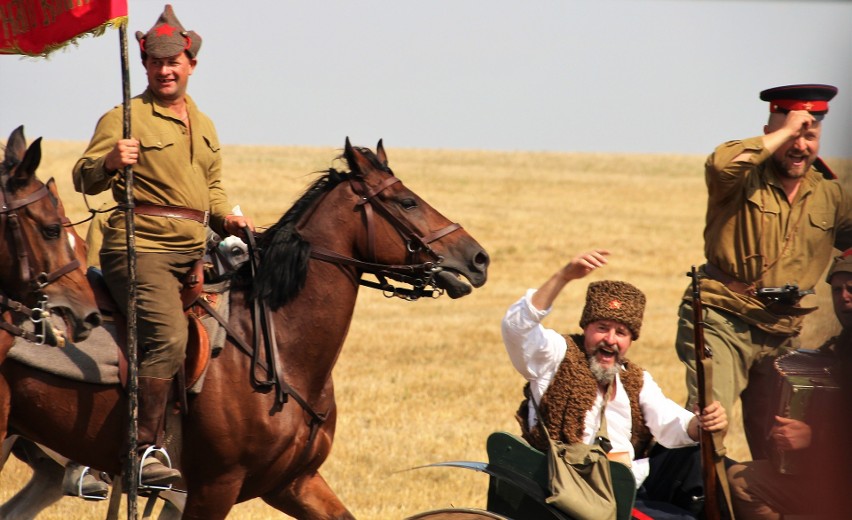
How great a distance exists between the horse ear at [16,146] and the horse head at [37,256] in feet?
0.74

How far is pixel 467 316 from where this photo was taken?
20.8m

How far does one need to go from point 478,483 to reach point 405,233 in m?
4.00

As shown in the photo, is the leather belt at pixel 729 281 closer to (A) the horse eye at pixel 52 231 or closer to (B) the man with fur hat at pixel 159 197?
(B) the man with fur hat at pixel 159 197

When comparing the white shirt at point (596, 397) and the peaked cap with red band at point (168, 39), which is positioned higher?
the peaked cap with red band at point (168, 39)

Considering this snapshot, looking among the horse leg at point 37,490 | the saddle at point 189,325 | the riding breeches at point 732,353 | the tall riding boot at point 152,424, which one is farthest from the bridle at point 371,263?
the horse leg at point 37,490

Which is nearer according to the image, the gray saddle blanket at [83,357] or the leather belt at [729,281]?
the gray saddle blanket at [83,357]

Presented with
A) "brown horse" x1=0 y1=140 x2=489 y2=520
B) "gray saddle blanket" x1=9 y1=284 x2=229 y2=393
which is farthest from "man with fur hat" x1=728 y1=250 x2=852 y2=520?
"gray saddle blanket" x1=9 y1=284 x2=229 y2=393

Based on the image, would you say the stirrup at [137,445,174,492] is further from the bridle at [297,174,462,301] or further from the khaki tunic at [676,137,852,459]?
the khaki tunic at [676,137,852,459]

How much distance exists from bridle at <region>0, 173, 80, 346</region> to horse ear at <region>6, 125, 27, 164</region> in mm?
310

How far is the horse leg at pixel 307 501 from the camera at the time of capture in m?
6.05

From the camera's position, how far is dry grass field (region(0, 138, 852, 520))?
30.6 feet

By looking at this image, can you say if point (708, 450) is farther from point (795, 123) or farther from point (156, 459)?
point (156, 459)

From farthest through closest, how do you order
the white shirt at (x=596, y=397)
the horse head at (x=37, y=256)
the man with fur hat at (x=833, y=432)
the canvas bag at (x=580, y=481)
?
the horse head at (x=37, y=256), the white shirt at (x=596, y=397), the canvas bag at (x=580, y=481), the man with fur hat at (x=833, y=432)

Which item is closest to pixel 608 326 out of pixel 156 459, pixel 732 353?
pixel 732 353
